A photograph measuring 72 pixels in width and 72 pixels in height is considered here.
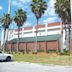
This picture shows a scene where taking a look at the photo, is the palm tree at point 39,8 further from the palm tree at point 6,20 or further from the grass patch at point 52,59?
the grass patch at point 52,59

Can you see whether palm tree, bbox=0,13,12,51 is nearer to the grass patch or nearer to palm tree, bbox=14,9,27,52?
palm tree, bbox=14,9,27,52

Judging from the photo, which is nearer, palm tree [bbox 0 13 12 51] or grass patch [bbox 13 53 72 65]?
grass patch [bbox 13 53 72 65]

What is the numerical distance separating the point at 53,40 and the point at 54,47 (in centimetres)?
252

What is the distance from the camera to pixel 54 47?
66375mm

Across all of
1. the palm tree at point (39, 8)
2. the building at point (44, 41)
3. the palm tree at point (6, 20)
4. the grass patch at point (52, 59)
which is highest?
the palm tree at point (39, 8)

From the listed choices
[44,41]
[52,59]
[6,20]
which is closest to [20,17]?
[6,20]

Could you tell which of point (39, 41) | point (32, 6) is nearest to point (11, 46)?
point (39, 41)

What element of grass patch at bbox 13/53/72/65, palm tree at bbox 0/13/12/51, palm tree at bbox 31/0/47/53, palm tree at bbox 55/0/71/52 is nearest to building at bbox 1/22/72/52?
palm tree at bbox 0/13/12/51

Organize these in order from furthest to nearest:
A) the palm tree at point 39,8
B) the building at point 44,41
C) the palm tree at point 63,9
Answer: the building at point 44,41 < the palm tree at point 39,8 < the palm tree at point 63,9

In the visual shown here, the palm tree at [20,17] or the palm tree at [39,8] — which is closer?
the palm tree at [39,8]

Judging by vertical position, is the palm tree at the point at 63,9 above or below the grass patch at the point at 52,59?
above

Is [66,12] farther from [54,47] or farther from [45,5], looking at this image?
[54,47]

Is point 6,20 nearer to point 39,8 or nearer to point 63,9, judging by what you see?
point 39,8

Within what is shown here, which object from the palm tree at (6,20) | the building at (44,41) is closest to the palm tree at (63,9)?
the building at (44,41)
